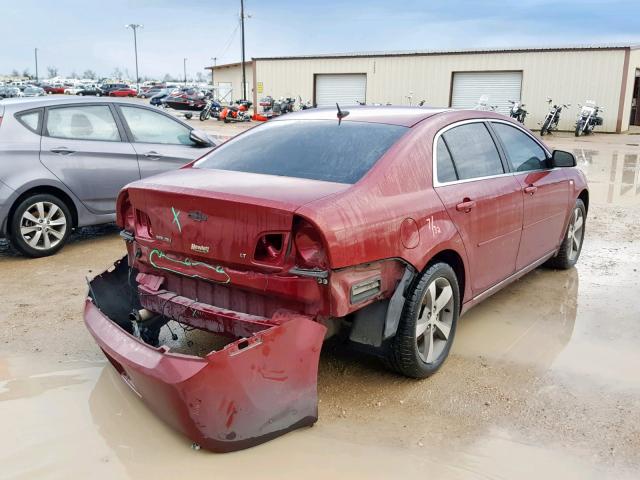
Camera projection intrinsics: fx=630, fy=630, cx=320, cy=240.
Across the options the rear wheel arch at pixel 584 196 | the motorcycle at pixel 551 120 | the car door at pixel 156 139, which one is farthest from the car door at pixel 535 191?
the motorcycle at pixel 551 120

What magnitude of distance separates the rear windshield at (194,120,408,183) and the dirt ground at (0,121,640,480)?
124cm

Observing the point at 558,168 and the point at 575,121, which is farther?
the point at 575,121

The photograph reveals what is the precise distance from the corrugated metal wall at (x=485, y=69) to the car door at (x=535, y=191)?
24332mm

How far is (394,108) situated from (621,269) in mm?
3153

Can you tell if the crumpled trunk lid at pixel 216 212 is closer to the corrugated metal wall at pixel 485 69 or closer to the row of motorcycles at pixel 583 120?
the row of motorcycles at pixel 583 120

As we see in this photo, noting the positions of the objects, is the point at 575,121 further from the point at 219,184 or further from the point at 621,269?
the point at 219,184

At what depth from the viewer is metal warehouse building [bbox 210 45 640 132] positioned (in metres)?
26.8

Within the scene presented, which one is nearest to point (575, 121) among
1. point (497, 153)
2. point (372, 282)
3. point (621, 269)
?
point (621, 269)

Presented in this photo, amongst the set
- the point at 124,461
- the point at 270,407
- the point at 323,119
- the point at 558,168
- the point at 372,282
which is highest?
the point at 323,119

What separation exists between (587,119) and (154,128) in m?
22.4

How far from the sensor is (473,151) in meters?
4.24

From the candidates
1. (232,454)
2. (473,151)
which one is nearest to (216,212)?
(232,454)

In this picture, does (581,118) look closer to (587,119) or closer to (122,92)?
(587,119)

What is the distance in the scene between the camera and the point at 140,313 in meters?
3.77
